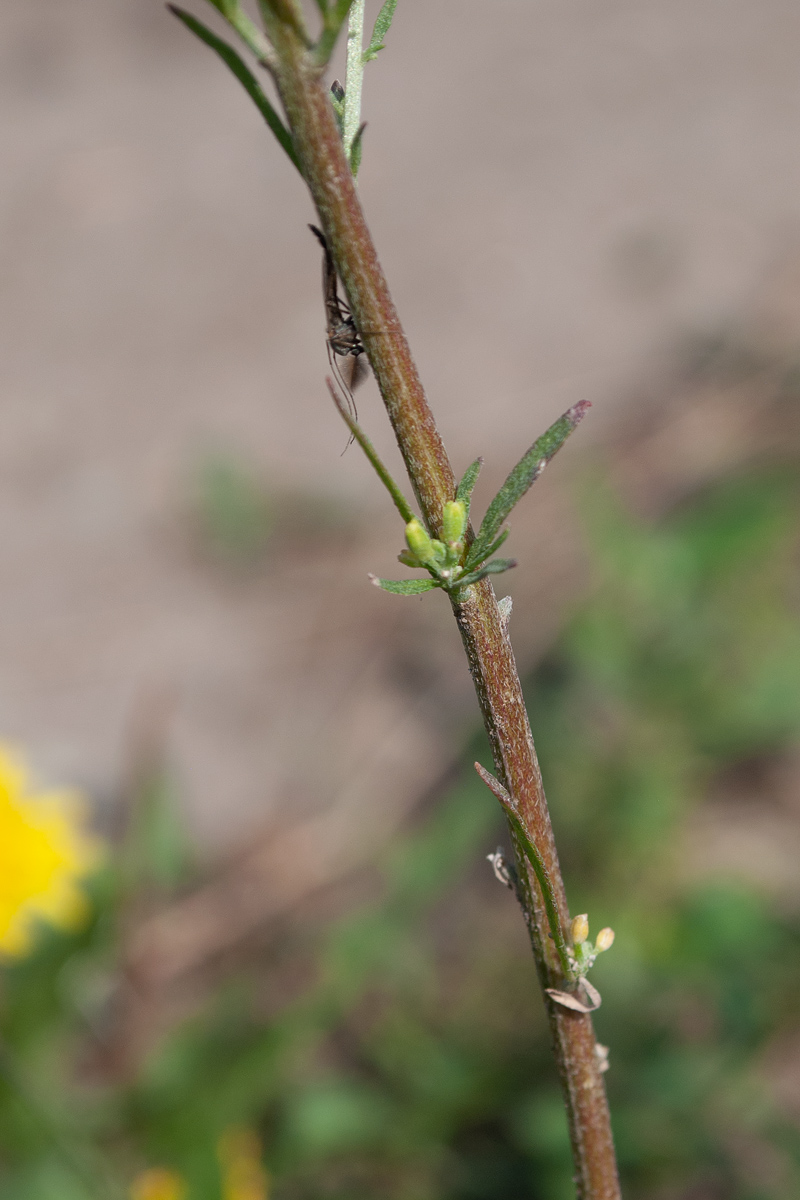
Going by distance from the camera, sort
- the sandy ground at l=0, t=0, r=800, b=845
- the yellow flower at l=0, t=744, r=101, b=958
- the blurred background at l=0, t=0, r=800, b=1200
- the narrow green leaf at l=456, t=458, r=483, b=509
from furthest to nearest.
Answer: the sandy ground at l=0, t=0, r=800, b=845 < the yellow flower at l=0, t=744, r=101, b=958 < the blurred background at l=0, t=0, r=800, b=1200 < the narrow green leaf at l=456, t=458, r=483, b=509

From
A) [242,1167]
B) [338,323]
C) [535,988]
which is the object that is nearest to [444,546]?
[338,323]

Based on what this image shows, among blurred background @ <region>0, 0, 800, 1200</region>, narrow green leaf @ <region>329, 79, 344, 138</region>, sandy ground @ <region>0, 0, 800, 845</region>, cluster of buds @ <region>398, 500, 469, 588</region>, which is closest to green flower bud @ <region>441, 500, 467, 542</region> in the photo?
cluster of buds @ <region>398, 500, 469, 588</region>

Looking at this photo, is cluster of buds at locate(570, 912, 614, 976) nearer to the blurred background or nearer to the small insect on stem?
the small insect on stem

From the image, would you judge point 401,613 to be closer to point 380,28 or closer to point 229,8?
point 380,28

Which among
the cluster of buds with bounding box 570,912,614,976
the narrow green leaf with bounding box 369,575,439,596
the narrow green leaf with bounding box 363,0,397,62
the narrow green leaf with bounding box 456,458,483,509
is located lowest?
the cluster of buds with bounding box 570,912,614,976

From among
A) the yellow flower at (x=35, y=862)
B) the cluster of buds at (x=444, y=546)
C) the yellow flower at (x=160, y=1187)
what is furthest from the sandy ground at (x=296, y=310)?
the cluster of buds at (x=444, y=546)

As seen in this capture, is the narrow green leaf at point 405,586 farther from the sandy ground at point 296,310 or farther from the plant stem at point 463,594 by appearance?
the sandy ground at point 296,310
